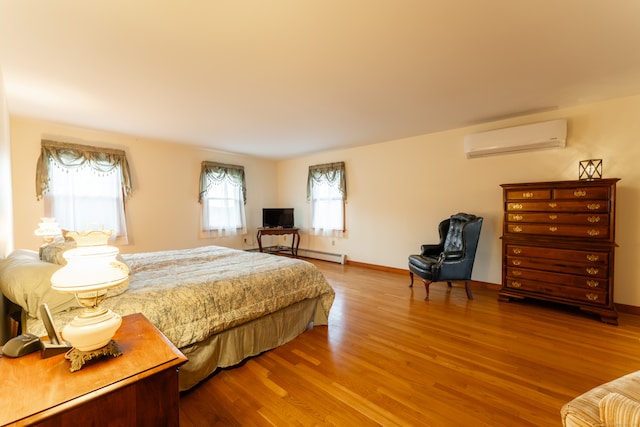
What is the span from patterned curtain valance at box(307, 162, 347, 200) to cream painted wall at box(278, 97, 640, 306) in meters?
0.13

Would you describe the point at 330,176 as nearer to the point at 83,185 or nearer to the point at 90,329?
the point at 83,185

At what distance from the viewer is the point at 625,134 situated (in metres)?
3.01

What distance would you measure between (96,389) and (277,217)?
549 cm

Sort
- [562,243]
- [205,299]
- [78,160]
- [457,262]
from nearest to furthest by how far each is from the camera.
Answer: [205,299]
[562,243]
[457,262]
[78,160]

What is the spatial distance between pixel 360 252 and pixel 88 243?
4736 mm

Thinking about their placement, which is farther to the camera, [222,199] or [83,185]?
[222,199]

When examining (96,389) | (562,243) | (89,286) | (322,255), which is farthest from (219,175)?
(562,243)

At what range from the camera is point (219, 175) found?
5676 millimetres

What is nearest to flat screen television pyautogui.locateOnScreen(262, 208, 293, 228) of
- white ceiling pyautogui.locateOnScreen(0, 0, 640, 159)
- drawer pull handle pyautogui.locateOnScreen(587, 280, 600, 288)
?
white ceiling pyautogui.locateOnScreen(0, 0, 640, 159)

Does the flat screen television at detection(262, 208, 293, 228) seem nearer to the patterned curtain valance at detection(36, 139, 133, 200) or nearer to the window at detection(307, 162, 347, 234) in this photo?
the window at detection(307, 162, 347, 234)

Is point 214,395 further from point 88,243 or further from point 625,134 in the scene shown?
point 625,134

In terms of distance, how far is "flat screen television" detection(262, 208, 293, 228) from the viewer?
6.24 meters

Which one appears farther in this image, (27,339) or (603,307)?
(603,307)

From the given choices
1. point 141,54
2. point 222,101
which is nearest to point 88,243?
point 141,54
